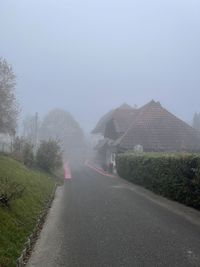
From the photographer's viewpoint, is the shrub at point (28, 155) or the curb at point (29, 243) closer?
the curb at point (29, 243)

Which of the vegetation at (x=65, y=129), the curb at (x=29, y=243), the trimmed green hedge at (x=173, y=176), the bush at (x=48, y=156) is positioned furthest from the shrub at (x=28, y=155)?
the vegetation at (x=65, y=129)

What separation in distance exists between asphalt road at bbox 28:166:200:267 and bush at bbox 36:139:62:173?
20257 mm

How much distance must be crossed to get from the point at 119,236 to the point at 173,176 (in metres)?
10.2

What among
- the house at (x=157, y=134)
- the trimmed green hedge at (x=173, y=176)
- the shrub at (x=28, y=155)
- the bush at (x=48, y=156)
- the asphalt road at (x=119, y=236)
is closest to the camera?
the asphalt road at (x=119, y=236)

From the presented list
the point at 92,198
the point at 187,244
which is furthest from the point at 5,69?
the point at 187,244

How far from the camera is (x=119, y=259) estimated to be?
975 centimetres

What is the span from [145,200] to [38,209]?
7033 mm

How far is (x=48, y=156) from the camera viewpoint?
1590 inches

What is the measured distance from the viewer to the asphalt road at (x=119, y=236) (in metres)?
9.73

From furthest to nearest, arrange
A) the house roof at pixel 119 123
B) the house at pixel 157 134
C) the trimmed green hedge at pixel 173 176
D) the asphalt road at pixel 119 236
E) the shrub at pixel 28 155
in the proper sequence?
the house roof at pixel 119 123 → the house at pixel 157 134 → the shrub at pixel 28 155 → the trimmed green hedge at pixel 173 176 → the asphalt road at pixel 119 236

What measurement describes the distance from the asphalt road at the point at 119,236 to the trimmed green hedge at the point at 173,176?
84 cm

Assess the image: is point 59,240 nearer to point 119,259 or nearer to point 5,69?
point 119,259

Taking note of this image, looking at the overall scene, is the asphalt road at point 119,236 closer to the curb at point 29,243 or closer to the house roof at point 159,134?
the curb at point 29,243

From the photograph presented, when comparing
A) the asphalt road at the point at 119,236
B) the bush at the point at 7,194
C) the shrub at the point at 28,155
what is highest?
the shrub at the point at 28,155
